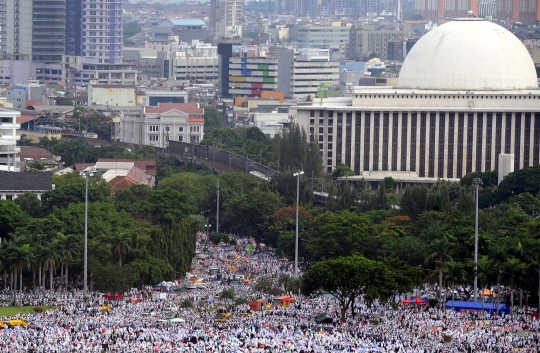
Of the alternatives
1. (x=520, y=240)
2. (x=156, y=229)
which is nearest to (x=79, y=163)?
(x=156, y=229)

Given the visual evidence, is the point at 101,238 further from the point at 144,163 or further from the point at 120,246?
the point at 144,163

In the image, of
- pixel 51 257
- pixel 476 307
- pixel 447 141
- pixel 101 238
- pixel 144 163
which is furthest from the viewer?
pixel 144 163

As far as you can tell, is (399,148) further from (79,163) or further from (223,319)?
(223,319)

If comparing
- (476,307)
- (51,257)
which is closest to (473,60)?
(51,257)

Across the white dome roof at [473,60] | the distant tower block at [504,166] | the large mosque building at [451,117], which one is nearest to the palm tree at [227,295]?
the distant tower block at [504,166]

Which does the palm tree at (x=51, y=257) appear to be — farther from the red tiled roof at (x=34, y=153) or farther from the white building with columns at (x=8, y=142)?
the red tiled roof at (x=34, y=153)
